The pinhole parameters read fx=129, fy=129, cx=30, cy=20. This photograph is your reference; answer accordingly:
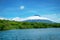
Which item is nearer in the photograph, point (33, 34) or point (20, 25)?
point (33, 34)

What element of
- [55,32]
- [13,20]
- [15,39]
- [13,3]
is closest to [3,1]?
[13,3]

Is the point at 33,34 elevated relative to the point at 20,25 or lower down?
lower down

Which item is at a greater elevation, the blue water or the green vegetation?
the green vegetation

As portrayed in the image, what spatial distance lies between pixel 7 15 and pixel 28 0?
2.10ft

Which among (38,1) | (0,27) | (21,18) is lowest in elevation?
(0,27)

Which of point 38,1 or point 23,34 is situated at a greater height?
point 38,1

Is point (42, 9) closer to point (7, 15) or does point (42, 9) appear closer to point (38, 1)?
point (38, 1)

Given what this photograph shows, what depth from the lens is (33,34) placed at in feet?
10.4

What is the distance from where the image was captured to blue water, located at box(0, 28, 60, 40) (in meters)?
3.13

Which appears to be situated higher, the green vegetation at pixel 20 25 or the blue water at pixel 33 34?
the green vegetation at pixel 20 25

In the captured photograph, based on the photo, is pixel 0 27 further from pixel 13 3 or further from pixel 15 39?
pixel 13 3

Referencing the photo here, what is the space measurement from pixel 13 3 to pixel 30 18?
1.81 feet

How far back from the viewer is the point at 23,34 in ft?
10.3

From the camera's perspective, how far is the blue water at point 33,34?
10.3 feet
